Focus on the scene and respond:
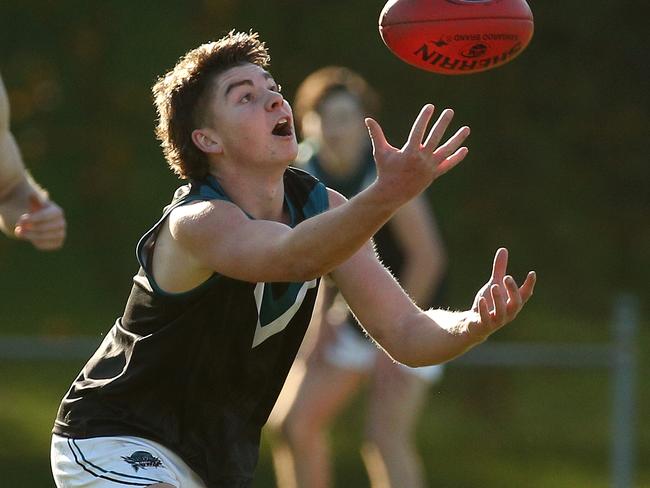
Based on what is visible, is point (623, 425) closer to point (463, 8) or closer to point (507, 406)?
point (507, 406)

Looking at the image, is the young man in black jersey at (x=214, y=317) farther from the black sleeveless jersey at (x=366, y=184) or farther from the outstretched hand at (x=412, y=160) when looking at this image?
the black sleeveless jersey at (x=366, y=184)

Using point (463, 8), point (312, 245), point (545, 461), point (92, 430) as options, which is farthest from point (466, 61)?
point (545, 461)

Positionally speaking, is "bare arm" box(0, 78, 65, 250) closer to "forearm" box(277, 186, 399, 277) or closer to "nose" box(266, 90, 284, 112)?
"nose" box(266, 90, 284, 112)

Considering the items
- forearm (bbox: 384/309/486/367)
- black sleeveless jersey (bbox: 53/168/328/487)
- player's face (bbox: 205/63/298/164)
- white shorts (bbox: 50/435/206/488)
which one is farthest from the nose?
white shorts (bbox: 50/435/206/488)

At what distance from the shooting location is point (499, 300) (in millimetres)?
3871

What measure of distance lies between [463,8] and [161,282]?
1.35 metres

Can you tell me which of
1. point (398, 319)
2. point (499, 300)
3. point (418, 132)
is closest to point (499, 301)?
point (499, 300)

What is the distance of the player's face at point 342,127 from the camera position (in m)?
7.41

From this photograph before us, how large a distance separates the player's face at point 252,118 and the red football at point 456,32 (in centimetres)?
58

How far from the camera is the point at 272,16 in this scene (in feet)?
36.9

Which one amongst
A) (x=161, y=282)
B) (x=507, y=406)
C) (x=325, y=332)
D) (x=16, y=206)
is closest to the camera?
(x=161, y=282)

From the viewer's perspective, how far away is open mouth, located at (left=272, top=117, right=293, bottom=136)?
4.14 metres

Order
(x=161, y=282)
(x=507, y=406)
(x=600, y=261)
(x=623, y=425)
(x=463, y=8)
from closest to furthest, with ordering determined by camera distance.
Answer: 1. (x=161, y=282)
2. (x=463, y=8)
3. (x=623, y=425)
4. (x=507, y=406)
5. (x=600, y=261)

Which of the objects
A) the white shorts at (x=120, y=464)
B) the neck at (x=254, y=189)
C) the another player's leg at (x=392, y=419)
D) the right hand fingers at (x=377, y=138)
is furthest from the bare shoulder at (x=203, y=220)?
the another player's leg at (x=392, y=419)
